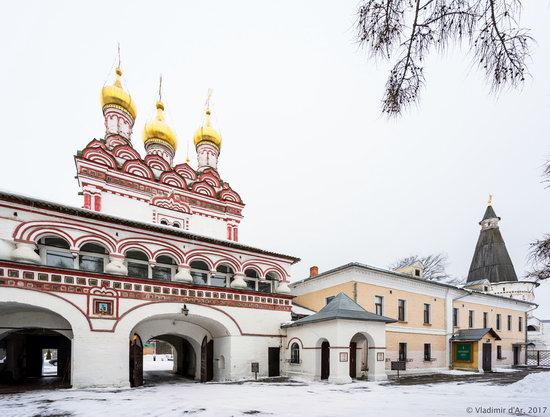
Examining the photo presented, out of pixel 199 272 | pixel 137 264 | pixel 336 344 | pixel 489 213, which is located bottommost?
pixel 336 344

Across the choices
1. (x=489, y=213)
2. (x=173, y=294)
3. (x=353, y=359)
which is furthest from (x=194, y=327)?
(x=489, y=213)

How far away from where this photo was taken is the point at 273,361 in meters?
15.2

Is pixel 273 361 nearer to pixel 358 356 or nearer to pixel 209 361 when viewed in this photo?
pixel 209 361

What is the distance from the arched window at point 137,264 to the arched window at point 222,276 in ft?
9.06

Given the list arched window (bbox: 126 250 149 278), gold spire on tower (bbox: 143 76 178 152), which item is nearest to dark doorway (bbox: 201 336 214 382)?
arched window (bbox: 126 250 149 278)

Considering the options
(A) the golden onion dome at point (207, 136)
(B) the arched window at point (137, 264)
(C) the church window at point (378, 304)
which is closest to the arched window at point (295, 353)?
(C) the church window at point (378, 304)

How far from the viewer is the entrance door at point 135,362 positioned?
12.2 meters

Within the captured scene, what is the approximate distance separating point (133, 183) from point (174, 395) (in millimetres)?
11352

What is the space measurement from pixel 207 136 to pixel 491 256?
32.4m

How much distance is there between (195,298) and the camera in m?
13.5

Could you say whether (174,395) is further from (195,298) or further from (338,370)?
(338,370)

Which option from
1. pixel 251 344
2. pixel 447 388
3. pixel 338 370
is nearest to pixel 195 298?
pixel 251 344

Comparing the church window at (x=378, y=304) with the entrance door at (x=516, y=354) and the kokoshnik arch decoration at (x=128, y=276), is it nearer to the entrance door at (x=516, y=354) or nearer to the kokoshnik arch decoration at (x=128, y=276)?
the kokoshnik arch decoration at (x=128, y=276)

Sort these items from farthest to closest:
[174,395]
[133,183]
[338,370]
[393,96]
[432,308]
A: [432,308] → [133,183] → [338,370] → [174,395] → [393,96]
